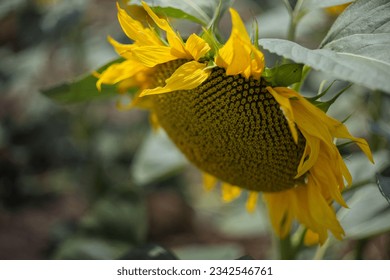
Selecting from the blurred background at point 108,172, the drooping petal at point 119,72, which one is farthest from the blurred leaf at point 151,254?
the drooping petal at point 119,72

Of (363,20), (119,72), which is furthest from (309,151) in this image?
(119,72)

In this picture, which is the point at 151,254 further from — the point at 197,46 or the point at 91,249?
the point at 197,46

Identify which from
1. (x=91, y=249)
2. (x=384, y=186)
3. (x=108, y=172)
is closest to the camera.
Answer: (x=384, y=186)

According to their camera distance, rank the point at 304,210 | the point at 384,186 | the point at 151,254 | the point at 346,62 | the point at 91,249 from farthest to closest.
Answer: the point at 91,249, the point at 151,254, the point at 304,210, the point at 384,186, the point at 346,62

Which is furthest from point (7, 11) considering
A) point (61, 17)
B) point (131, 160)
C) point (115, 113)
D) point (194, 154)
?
point (115, 113)

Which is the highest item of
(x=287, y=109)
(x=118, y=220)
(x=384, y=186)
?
(x=287, y=109)

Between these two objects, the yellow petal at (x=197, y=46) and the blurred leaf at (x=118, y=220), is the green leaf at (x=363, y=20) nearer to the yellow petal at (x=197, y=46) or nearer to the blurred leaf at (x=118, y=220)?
the yellow petal at (x=197, y=46)

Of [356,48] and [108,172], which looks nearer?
[356,48]
